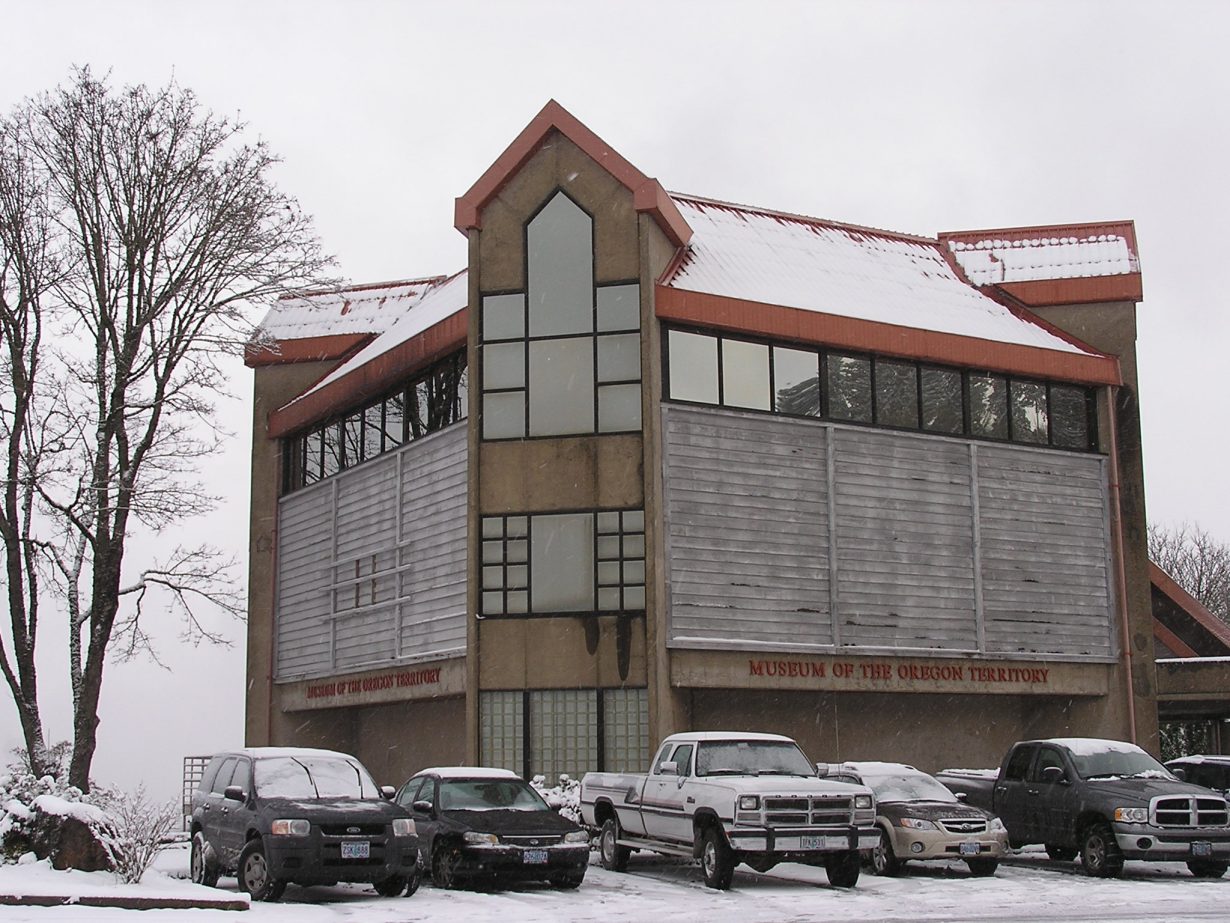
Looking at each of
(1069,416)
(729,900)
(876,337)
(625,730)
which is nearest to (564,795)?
(625,730)

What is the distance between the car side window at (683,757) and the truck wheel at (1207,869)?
6826 mm

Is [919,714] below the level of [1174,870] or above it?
above

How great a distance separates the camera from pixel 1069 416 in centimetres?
3566

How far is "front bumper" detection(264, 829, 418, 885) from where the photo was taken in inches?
658

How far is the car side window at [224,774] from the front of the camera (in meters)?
19.0

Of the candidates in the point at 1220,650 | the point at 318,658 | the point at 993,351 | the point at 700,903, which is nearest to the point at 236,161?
the point at 318,658

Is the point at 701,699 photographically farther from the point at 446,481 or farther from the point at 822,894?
the point at 822,894

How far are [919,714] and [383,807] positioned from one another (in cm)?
1846

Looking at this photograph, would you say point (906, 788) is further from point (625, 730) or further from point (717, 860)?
point (625, 730)

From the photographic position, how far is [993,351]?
112 feet

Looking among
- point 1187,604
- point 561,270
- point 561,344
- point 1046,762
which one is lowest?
point 1046,762

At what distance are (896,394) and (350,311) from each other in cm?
1724

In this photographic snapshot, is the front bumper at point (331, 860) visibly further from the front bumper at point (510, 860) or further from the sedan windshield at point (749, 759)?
the sedan windshield at point (749, 759)

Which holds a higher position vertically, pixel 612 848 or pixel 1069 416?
pixel 1069 416
